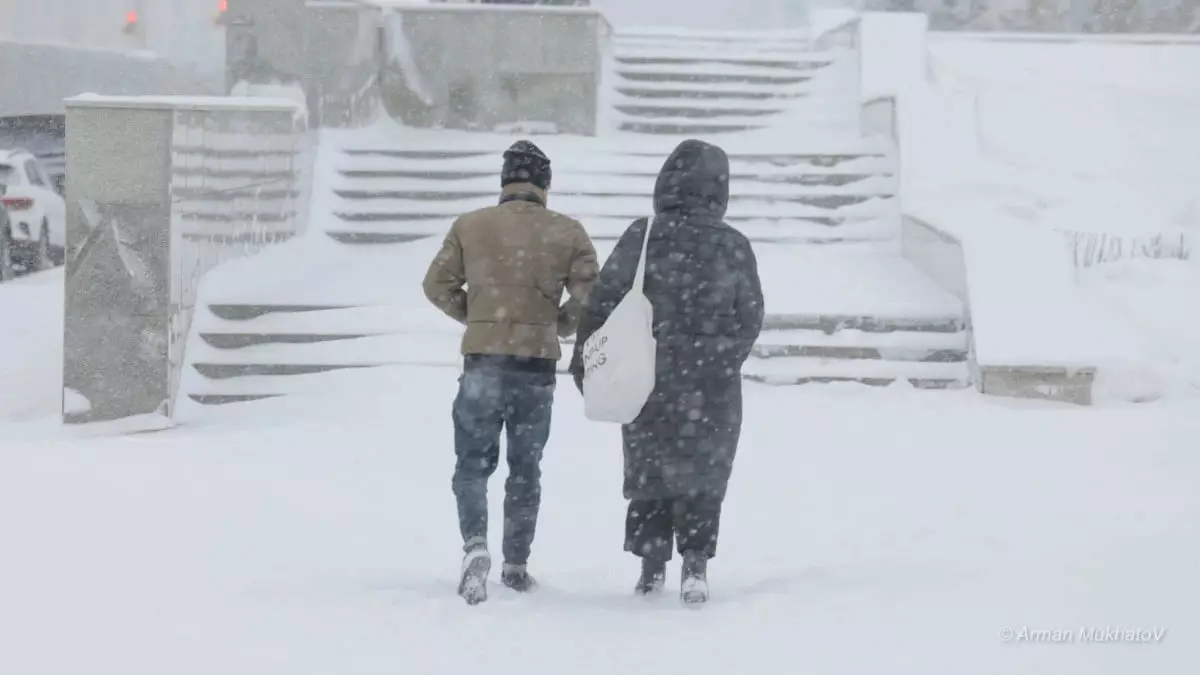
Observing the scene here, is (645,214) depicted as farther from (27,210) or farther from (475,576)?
(27,210)

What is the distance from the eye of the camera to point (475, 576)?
17.5 feet

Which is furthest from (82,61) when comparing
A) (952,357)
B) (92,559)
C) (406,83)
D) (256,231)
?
(92,559)

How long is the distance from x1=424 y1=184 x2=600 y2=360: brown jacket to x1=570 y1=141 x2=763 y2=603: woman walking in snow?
154mm

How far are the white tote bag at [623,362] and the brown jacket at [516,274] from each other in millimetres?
256

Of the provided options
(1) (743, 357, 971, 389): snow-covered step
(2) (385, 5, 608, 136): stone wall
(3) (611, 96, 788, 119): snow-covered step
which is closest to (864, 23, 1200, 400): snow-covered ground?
(1) (743, 357, 971, 389): snow-covered step

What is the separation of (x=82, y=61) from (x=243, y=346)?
58.9 feet

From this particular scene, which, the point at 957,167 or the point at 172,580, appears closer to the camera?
the point at 172,580

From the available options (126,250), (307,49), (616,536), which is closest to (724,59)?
(307,49)

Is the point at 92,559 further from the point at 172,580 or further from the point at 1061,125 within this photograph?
the point at 1061,125

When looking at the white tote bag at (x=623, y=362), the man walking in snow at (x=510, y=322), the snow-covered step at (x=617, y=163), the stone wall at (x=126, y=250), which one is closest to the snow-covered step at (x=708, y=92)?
the snow-covered step at (x=617, y=163)

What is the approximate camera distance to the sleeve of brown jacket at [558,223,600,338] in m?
5.45

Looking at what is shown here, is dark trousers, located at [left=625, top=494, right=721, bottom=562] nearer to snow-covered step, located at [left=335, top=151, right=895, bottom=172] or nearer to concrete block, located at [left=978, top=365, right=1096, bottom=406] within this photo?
concrete block, located at [left=978, top=365, right=1096, bottom=406]

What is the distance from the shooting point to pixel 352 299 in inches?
412

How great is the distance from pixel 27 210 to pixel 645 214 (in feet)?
27.7
